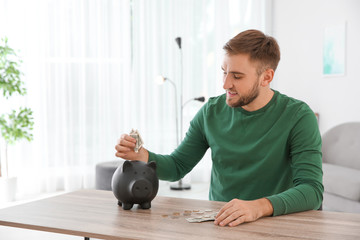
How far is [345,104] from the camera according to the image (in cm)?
487

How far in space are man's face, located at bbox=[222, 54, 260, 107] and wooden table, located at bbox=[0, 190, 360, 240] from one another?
43 cm

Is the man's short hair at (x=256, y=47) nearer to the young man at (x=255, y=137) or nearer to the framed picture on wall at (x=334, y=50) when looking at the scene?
the young man at (x=255, y=137)

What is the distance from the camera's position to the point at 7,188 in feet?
14.0

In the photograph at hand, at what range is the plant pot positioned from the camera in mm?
4240

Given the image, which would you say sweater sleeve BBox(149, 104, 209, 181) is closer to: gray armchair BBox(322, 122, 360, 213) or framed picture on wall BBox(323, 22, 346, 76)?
gray armchair BBox(322, 122, 360, 213)

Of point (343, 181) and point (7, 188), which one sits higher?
point (343, 181)

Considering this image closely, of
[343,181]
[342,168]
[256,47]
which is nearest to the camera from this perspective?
[256,47]

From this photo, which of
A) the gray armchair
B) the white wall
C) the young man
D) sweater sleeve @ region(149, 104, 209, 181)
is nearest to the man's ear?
the young man

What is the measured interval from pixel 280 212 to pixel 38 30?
407 centimetres

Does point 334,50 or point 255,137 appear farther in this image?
point 334,50

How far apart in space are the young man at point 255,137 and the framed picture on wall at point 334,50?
3451mm

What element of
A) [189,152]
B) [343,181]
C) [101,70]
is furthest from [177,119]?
[189,152]

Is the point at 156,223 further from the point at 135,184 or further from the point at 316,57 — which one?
the point at 316,57

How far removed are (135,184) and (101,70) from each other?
3720 millimetres
